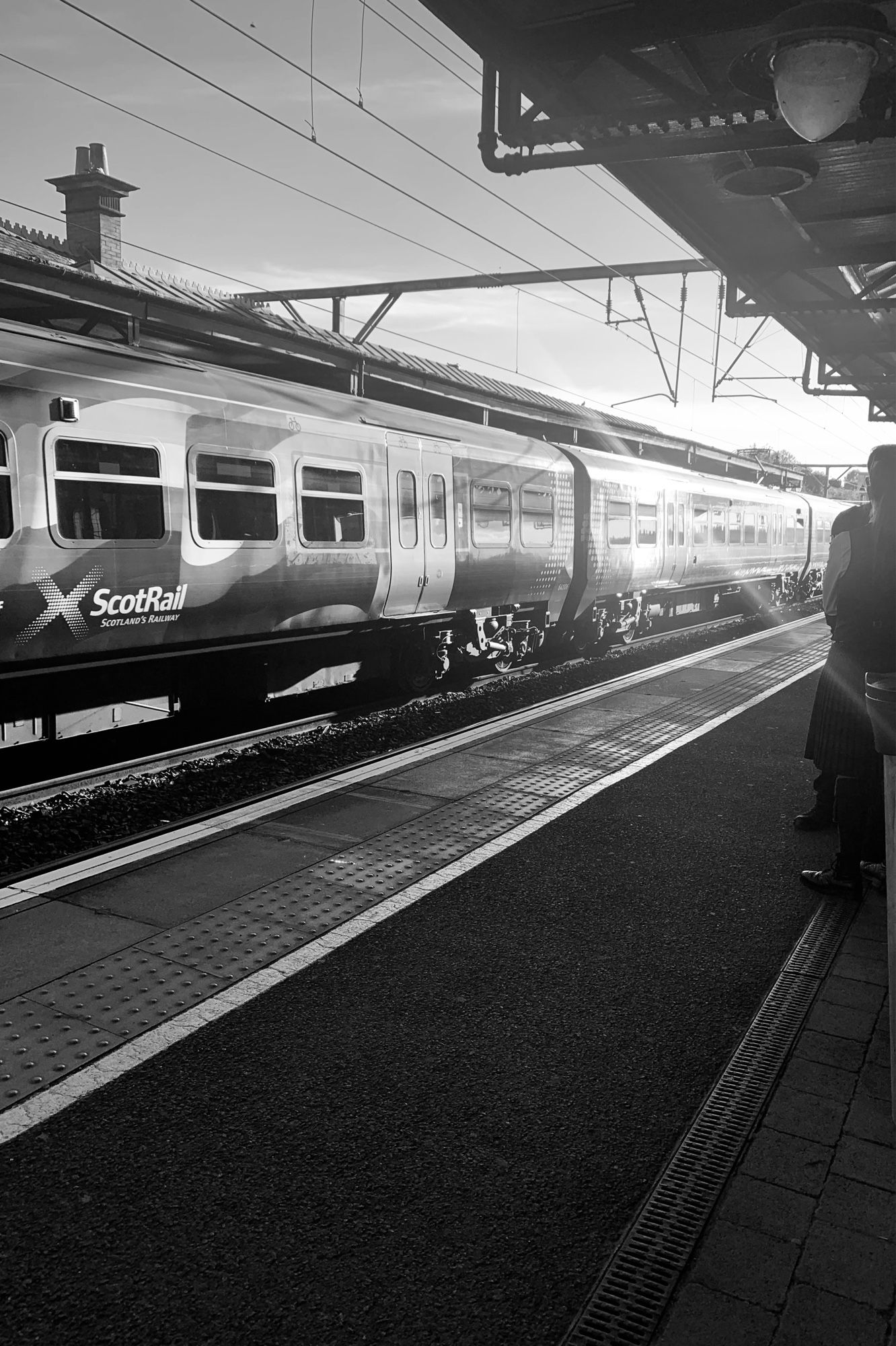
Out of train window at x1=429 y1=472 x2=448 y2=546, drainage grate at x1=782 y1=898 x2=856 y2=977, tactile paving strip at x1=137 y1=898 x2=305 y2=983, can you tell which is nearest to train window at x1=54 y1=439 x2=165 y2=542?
tactile paving strip at x1=137 y1=898 x2=305 y2=983

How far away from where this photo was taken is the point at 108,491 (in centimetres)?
735

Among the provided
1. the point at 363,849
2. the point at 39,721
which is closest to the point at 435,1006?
the point at 363,849

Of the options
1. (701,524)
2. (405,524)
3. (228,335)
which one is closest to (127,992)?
(405,524)

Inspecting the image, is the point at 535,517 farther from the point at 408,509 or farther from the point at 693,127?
the point at 693,127

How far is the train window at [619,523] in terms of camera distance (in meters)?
15.9

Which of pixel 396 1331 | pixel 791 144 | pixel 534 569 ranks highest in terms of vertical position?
pixel 791 144

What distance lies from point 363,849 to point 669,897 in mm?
1713

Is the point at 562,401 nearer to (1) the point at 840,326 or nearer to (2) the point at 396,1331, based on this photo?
(1) the point at 840,326

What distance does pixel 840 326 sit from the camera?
1273 cm

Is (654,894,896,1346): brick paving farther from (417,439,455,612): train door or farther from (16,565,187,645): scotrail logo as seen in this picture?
(417,439,455,612): train door

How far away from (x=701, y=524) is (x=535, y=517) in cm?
794

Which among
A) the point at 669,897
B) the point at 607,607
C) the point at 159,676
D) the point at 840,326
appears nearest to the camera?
the point at 669,897

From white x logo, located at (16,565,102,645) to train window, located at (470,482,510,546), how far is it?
18.6ft

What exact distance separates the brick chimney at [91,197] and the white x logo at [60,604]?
19385mm
